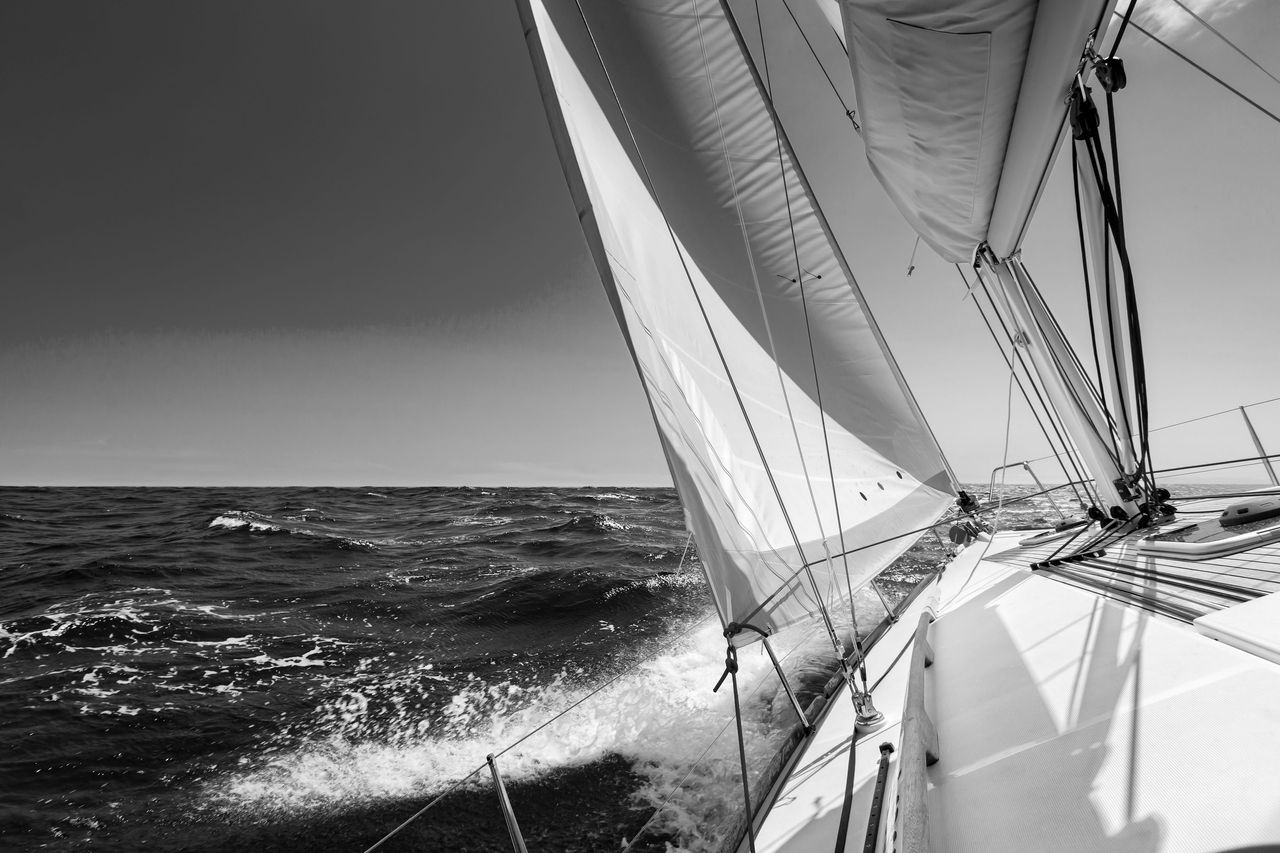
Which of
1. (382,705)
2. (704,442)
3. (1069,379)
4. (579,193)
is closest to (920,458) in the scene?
(1069,379)

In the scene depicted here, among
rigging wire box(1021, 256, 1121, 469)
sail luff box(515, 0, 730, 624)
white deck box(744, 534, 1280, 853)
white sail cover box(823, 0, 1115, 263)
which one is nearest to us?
white deck box(744, 534, 1280, 853)

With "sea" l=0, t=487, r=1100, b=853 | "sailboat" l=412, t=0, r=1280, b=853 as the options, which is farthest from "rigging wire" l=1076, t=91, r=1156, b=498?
"sea" l=0, t=487, r=1100, b=853

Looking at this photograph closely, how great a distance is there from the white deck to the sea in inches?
34.9

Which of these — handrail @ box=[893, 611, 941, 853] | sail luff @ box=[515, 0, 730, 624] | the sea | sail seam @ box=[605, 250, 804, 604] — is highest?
sail luff @ box=[515, 0, 730, 624]

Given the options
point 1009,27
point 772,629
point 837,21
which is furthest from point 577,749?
point 837,21

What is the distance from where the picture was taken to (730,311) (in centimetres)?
335

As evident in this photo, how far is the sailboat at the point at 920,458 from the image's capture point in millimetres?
1289

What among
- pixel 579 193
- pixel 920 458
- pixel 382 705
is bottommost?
pixel 382 705

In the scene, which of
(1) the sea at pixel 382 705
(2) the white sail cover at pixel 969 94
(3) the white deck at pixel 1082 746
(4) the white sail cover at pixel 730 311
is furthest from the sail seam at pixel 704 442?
(2) the white sail cover at pixel 969 94

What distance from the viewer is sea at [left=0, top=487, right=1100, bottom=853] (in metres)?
3.11

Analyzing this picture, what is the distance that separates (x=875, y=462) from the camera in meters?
3.72

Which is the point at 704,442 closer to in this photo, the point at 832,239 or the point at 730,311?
the point at 730,311

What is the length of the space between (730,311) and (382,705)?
476 centimetres

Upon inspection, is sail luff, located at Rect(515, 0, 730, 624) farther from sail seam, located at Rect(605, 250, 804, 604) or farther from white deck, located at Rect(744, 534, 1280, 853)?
white deck, located at Rect(744, 534, 1280, 853)
